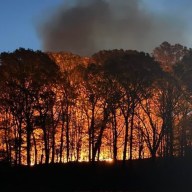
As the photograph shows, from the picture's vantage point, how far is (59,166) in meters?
62.3

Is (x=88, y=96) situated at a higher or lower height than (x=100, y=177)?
higher

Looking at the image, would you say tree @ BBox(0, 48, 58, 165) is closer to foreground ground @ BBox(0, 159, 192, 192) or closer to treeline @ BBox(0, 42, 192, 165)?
treeline @ BBox(0, 42, 192, 165)

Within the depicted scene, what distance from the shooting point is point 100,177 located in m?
62.7

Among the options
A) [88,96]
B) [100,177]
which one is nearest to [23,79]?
[88,96]

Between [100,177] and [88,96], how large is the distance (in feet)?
42.2

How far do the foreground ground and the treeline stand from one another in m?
2.69

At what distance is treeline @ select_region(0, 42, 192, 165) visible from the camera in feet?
208

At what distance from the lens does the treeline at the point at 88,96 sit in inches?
2491

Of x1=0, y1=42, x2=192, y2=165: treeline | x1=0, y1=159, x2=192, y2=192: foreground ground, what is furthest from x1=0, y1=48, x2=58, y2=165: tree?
x1=0, y1=159, x2=192, y2=192: foreground ground

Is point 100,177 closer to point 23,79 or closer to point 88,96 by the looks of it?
point 88,96

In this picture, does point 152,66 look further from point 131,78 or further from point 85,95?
point 85,95

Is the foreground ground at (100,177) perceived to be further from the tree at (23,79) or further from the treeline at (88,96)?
the tree at (23,79)

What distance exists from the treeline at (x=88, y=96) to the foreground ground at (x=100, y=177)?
8.81 feet

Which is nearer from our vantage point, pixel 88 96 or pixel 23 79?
pixel 23 79
